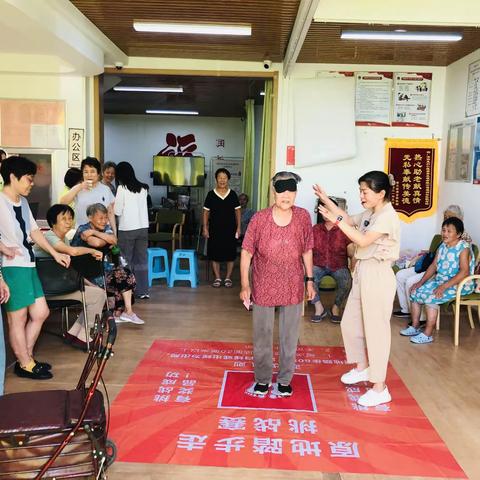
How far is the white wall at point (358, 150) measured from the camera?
6.48m

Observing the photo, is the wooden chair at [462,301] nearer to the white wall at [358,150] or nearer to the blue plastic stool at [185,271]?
the white wall at [358,150]

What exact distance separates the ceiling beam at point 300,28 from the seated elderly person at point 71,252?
2.46 m

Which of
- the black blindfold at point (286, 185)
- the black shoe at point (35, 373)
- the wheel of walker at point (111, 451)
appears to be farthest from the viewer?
the black shoe at point (35, 373)

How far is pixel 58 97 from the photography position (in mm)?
6266

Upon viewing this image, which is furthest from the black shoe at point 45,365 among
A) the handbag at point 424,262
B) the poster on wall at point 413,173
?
the poster on wall at point 413,173

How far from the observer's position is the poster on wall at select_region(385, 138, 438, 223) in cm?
657

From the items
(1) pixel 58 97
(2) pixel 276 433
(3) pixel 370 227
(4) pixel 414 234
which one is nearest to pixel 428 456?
(2) pixel 276 433

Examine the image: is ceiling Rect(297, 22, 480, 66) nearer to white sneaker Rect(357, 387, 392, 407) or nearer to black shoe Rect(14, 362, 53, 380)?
white sneaker Rect(357, 387, 392, 407)

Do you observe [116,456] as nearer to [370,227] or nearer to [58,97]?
[370,227]

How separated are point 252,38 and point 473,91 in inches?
97.6

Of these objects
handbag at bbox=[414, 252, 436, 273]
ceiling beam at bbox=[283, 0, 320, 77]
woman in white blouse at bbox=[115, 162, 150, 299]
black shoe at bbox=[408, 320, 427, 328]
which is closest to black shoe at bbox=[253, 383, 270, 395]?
black shoe at bbox=[408, 320, 427, 328]

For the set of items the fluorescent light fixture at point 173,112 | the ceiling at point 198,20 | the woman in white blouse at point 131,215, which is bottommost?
the woman in white blouse at point 131,215

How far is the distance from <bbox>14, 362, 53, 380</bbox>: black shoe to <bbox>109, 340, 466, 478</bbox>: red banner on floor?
1.96ft

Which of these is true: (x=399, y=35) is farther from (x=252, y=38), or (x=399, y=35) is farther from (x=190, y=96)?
(x=190, y=96)
